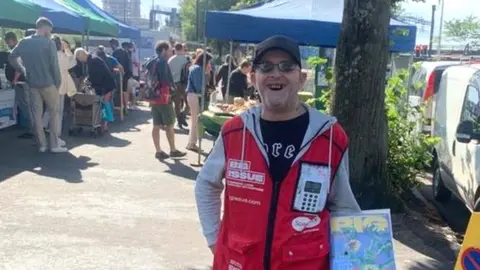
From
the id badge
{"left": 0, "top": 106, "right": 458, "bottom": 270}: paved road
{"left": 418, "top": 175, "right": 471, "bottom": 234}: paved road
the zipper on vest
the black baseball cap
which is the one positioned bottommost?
{"left": 418, "top": 175, "right": 471, "bottom": 234}: paved road

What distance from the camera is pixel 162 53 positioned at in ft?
34.9

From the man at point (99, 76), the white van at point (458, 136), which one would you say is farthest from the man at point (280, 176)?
the man at point (99, 76)

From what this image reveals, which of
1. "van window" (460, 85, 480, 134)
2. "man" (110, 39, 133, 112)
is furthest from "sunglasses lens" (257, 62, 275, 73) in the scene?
"man" (110, 39, 133, 112)

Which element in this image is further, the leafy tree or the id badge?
the leafy tree

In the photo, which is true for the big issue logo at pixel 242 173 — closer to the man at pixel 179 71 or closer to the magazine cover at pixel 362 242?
the magazine cover at pixel 362 242

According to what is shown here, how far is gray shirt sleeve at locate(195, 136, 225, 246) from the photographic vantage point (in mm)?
2859

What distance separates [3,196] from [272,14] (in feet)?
14.7

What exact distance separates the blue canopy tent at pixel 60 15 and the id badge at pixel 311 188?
1178cm

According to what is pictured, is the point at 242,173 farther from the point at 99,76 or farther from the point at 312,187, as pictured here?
the point at 99,76

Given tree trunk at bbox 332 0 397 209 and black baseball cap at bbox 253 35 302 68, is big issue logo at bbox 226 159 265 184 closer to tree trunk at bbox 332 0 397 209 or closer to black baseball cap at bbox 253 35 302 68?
black baseball cap at bbox 253 35 302 68

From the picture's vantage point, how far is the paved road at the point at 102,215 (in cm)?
582

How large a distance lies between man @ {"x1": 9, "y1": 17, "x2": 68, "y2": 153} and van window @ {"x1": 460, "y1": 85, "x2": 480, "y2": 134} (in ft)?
19.0

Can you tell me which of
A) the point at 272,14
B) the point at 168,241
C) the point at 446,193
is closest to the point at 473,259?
the point at 168,241

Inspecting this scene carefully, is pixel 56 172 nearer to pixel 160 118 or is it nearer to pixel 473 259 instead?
pixel 160 118
